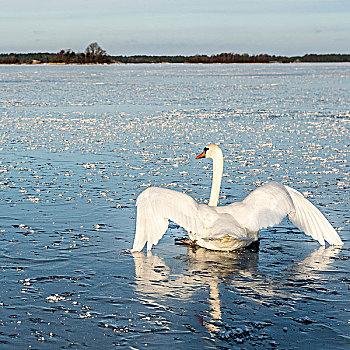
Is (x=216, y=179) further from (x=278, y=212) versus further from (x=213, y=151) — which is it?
(x=278, y=212)

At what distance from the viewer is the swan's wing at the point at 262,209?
7344 millimetres

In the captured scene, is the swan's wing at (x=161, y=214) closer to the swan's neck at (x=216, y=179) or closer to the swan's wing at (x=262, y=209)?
the swan's wing at (x=262, y=209)

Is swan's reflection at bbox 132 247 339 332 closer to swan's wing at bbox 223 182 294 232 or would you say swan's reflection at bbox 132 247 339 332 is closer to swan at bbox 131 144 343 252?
swan at bbox 131 144 343 252

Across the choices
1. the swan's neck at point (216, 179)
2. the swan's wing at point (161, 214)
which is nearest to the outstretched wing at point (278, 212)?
the swan's wing at point (161, 214)

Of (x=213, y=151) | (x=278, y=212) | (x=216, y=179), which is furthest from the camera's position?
(x=213, y=151)

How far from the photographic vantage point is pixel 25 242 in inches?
312

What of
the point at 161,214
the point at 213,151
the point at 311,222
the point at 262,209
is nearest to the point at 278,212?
the point at 262,209

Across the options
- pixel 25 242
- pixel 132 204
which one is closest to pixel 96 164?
pixel 132 204

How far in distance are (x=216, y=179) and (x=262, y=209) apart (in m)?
1.38

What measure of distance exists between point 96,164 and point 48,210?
3964 mm

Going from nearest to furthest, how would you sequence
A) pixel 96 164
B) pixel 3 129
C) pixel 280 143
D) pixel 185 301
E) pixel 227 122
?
pixel 185 301 → pixel 96 164 → pixel 280 143 → pixel 3 129 → pixel 227 122

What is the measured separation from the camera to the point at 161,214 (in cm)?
740

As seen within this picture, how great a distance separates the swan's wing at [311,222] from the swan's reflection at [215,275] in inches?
6.4

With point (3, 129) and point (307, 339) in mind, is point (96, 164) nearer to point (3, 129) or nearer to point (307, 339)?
point (3, 129)
